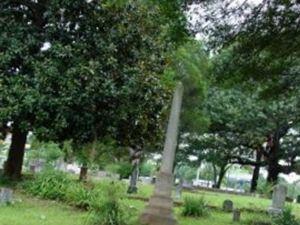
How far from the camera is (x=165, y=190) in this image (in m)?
14.1

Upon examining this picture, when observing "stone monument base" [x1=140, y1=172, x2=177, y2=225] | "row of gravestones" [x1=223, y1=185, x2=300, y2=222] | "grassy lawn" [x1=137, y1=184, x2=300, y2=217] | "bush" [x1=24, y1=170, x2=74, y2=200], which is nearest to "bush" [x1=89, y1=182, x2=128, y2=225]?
"stone monument base" [x1=140, y1=172, x2=177, y2=225]

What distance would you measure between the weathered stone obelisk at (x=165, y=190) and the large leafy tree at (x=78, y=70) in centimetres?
472

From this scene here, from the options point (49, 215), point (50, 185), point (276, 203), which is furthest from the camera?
point (276, 203)

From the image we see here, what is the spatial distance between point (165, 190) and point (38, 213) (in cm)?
297

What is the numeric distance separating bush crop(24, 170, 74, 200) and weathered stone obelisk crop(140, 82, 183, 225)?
11.5 ft

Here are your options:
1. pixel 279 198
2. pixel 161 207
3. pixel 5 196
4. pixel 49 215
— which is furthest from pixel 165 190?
pixel 279 198

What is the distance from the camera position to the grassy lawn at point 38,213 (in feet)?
39.8

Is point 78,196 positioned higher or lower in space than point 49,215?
higher

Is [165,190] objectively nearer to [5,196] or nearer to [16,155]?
[5,196]

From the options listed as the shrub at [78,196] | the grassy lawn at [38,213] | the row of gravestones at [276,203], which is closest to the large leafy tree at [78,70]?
the shrub at [78,196]

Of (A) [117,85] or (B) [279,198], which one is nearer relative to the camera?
(A) [117,85]

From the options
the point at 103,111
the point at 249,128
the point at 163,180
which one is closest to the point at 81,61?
the point at 103,111

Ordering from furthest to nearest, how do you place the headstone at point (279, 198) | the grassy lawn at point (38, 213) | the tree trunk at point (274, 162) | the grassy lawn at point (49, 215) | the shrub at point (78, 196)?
the tree trunk at point (274, 162) < the headstone at point (279, 198) < the shrub at point (78, 196) < the grassy lawn at point (49, 215) < the grassy lawn at point (38, 213)

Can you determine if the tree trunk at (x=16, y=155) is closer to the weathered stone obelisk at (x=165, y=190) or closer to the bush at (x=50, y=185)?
the bush at (x=50, y=185)
